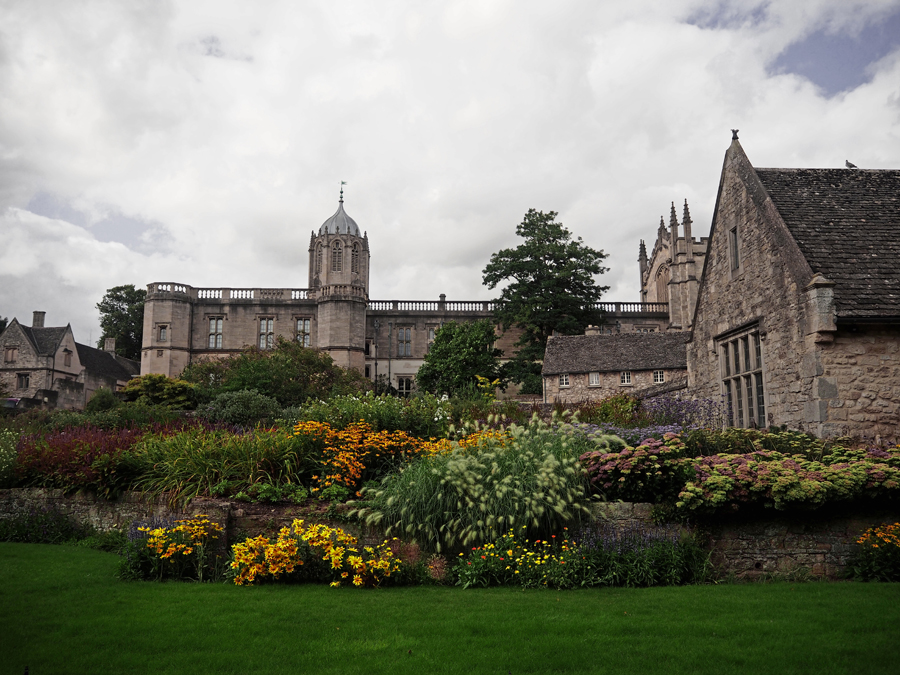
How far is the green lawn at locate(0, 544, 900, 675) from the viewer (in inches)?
193

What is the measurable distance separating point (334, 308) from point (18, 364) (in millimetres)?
23170

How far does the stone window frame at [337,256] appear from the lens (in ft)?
164

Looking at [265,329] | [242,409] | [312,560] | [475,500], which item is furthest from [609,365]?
[265,329]

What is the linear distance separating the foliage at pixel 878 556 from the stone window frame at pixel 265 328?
1891 inches

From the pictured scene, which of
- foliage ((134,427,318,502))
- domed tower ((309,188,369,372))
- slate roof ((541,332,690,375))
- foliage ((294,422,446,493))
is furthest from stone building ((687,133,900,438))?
domed tower ((309,188,369,372))

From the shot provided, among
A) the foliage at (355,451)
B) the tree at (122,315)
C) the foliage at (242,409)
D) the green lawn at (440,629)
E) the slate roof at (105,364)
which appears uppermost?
the tree at (122,315)

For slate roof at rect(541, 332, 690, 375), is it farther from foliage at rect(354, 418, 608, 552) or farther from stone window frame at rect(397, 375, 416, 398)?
foliage at rect(354, 418, 608, 552)

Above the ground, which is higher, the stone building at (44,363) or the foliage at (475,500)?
the stone building at (44,363)

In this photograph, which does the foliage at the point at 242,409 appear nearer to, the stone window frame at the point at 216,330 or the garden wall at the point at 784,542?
the garden wall at the point at 784,542

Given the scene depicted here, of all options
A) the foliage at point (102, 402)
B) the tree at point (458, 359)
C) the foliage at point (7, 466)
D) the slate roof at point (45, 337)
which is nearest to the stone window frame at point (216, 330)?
the slate roof at point (45, 337)

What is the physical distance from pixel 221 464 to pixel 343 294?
41.0 meters

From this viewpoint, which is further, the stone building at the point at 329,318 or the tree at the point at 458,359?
the stone building at the point at 329,318

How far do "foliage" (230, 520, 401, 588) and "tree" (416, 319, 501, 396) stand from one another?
3336 centimetres

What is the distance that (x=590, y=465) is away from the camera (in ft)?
29.3
